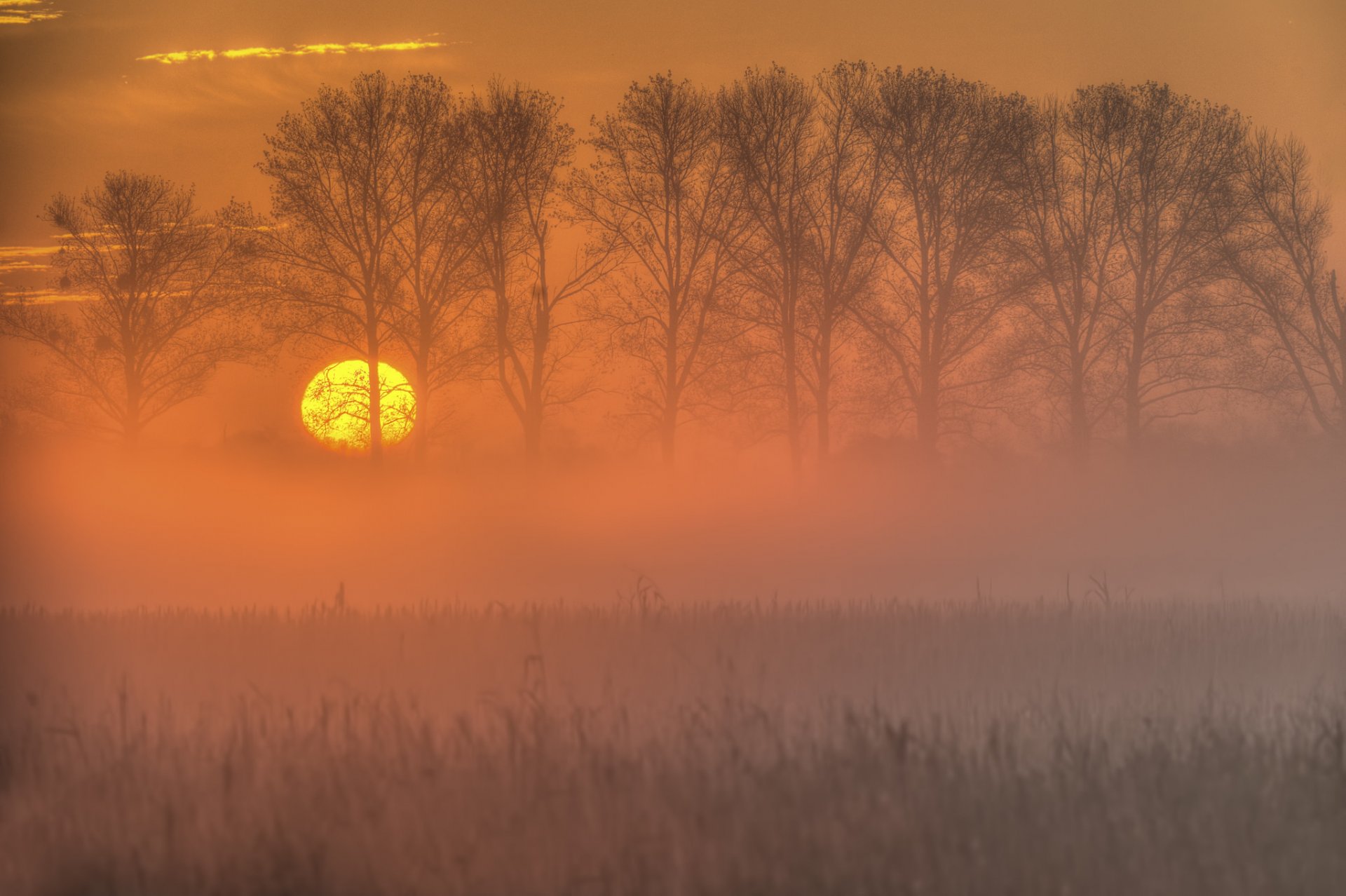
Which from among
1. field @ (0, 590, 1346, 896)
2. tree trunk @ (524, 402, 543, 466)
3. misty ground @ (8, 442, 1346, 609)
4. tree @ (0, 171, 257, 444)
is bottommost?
field @ (0, 590, 1346, 896)

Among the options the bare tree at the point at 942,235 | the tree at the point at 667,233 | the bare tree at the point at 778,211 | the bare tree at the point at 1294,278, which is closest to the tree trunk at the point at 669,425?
the tree at the point at 667,233

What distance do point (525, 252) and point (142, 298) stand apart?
2506 mm

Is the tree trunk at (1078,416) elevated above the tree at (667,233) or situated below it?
below

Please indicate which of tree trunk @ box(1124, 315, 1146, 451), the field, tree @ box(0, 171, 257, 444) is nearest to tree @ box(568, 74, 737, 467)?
the field

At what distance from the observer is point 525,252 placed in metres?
7.39

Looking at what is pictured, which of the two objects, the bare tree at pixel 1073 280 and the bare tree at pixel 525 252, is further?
the bare tree at pixel 1073 280

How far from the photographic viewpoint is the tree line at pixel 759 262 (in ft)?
22.9

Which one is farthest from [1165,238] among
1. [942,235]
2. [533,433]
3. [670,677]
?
[670,677]

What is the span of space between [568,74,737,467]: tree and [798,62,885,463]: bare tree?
30.5 inches

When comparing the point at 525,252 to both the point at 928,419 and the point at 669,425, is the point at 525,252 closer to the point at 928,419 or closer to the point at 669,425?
the point at 669,425

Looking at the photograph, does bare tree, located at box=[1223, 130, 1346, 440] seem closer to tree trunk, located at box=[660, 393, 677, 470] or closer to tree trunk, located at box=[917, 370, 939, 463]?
tree trunk, located at box=[917, 370, 939, 463]

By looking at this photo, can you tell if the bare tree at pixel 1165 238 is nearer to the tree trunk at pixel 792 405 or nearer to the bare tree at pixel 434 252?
the tree trunk at pixel 792 405

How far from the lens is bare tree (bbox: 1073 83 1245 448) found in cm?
824

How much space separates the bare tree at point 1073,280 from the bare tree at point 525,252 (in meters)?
3.60
